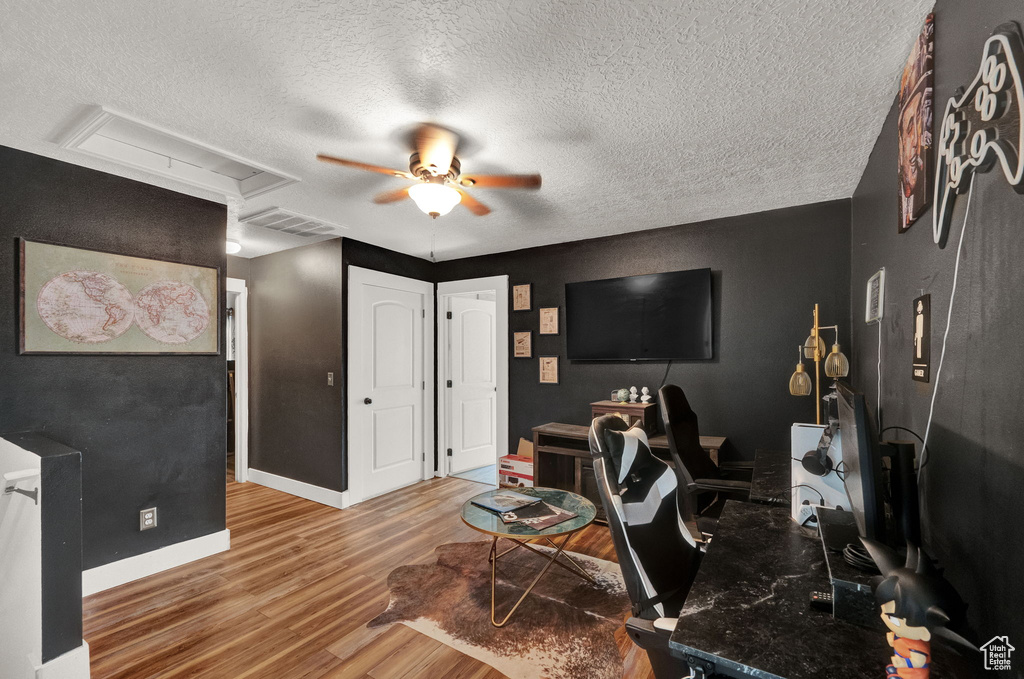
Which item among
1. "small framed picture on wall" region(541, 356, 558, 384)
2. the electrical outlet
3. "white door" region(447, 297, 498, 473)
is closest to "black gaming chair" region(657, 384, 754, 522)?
"small framed picture on wall" region(541, 356, 558, 384)

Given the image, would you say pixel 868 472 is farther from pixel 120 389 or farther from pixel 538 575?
pixel 120 389

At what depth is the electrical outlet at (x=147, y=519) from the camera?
9.34 ft

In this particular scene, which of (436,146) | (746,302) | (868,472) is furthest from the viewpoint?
(746,302)

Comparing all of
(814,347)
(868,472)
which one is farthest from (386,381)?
(868,472)

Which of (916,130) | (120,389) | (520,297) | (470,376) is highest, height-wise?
(916,130)

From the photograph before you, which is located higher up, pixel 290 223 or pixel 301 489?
pixel 290 223

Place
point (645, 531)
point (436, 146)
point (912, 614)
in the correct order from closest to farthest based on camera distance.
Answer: point (912, 614) → point (645, 531) → point (436, 146)

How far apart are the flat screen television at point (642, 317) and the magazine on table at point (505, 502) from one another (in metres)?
1.73

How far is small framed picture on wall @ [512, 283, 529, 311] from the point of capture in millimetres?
4605

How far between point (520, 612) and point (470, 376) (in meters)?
3.12

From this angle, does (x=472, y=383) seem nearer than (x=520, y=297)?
No

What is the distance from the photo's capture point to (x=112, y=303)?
2.71 metres

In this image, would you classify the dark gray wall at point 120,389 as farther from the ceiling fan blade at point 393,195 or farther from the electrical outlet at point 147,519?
the ceiling fan blade at point 393,195

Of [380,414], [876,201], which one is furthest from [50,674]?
[876,201]
